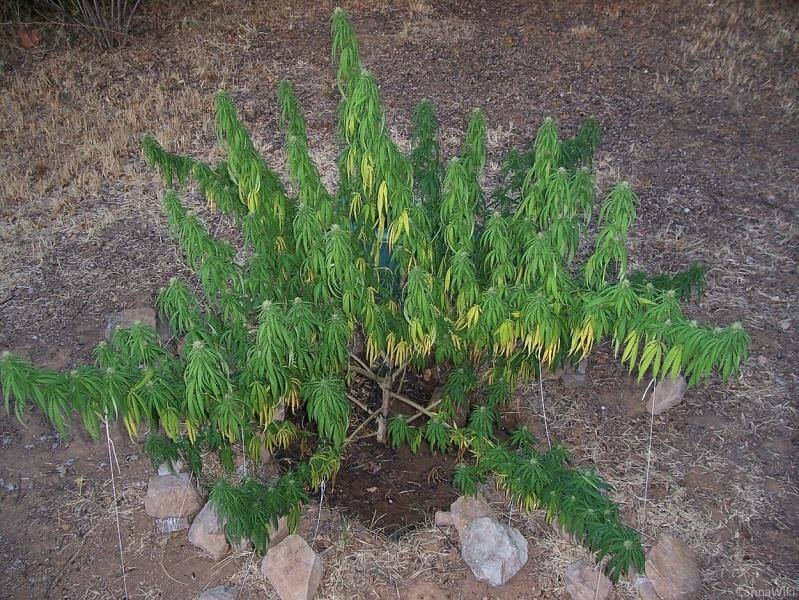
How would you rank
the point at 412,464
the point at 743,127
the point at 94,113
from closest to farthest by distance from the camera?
the point at 412,464 < the point at 743,127 < the point at 94,113

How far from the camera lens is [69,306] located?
529 cm

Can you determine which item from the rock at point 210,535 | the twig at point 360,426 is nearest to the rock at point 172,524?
the rock at point 210,535

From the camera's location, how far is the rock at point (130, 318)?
480 cm

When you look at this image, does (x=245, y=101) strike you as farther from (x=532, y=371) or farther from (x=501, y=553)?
(x=501, y=553)

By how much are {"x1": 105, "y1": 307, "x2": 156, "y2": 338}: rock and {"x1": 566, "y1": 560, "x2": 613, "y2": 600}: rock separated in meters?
2.98

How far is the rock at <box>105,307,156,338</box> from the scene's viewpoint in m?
4.80

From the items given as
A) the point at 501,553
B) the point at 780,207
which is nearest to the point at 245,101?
the point at 780,207

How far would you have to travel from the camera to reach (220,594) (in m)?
3.49

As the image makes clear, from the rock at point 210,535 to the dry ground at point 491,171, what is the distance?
8 centimetres

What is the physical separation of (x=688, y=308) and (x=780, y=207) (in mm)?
1723

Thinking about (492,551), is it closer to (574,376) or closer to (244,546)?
(244,546)

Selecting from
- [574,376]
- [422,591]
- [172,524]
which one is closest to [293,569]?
[422,591]

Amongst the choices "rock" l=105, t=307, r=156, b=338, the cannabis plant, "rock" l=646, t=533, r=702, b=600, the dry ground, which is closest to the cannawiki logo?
Result: the dry ground

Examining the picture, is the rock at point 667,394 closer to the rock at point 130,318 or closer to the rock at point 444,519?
the rock at point 444,519
